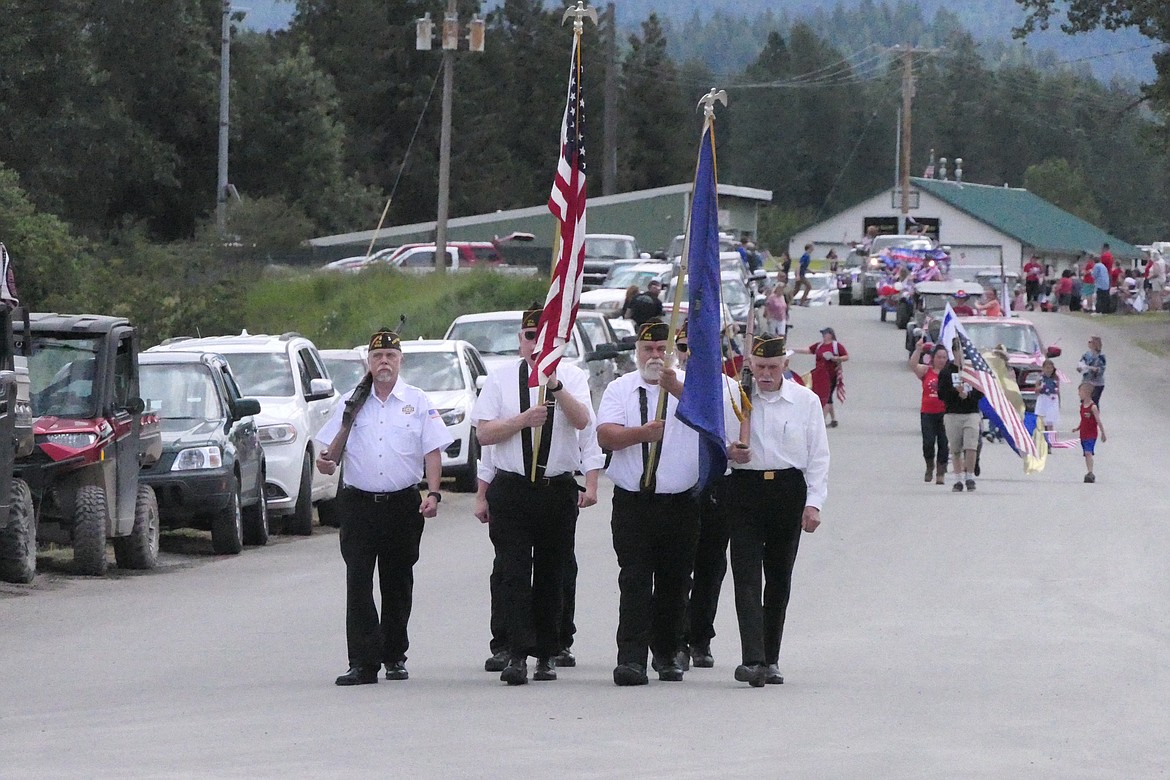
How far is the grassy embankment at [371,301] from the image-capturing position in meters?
39.2

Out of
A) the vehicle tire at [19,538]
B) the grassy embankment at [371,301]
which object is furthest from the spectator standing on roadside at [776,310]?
the vehicle tire at [19,538]

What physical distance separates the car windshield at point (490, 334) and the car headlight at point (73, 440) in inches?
485

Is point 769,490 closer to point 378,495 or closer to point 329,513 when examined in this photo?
point 378,495

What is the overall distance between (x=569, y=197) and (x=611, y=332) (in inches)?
730

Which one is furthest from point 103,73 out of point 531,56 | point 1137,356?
point 531,56

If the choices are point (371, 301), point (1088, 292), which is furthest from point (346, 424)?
point (1088, 292)

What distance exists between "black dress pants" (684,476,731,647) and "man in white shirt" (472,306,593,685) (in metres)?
0.77

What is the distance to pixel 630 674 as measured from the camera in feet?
32.4

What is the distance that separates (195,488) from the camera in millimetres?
16750

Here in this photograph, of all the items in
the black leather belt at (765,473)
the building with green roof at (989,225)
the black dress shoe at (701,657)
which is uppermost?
the building with green roof at (989,225)

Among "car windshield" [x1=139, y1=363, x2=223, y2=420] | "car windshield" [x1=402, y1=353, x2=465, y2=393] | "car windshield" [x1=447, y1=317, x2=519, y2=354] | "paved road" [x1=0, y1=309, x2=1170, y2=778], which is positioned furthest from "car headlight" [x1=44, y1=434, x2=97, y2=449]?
"car windshield" [x1=447, y1=317, x2=519, y2=354]

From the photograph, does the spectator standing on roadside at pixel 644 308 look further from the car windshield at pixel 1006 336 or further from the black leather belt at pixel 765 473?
the black leather belt at pixel 765 473

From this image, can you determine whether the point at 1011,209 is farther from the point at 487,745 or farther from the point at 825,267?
the point at 487,745

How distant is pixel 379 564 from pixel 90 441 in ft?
18.6
